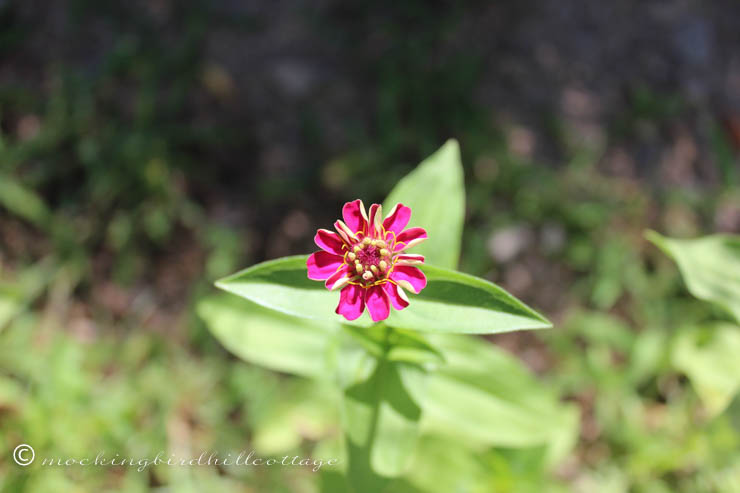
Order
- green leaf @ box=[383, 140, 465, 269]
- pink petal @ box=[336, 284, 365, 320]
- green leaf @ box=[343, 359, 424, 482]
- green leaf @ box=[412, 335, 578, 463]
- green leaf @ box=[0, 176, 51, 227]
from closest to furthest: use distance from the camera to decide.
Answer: pink petal @ box=[336, 284, 365, 320], green leaf @ box=[343, 359, 424, 482], green leaf @ box=[383, 140, 465, 269], green leaf @ box=[412, 335, 578, 463], green leaf @ box=[0, 176, 51, 227]

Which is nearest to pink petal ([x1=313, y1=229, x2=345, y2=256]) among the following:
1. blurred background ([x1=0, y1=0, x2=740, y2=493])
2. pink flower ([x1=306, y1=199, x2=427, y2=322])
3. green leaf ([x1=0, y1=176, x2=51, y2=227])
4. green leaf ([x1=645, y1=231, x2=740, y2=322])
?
pink flower ([x1=306, y1=199, x2=427, y2=322])

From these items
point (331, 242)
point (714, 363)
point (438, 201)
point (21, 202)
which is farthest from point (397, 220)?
point (21, 202)

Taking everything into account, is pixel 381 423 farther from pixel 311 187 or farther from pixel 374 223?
pixel 311 187

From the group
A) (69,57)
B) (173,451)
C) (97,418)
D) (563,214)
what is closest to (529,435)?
(563,214)

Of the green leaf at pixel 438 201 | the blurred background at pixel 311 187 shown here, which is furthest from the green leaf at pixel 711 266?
the blurred background at pixel 311 187

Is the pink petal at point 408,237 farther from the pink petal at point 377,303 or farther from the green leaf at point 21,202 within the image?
the green leaf at point 21,202

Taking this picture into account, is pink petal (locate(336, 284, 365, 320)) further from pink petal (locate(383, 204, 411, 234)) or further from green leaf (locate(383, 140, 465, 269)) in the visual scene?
green leaf (locate(383, 140, 465, 269))

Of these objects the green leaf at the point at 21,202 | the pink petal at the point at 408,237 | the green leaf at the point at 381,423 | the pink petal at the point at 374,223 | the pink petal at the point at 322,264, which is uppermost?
the green leaf at the point at 21,202
